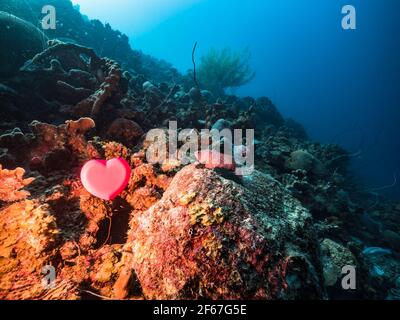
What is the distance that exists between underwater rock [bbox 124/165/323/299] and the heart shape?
392 millimetres

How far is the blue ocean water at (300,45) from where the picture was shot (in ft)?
281

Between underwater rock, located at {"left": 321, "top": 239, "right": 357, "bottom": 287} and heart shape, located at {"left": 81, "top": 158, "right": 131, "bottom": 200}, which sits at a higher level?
heart shape, located at {"left": 81, "top": 158, "right": 131, "bottom": 200}

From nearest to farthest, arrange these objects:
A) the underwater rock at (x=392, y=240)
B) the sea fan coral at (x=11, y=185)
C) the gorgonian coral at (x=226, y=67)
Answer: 1. the sea fan coral at (x=11, y=185)
2. the underwater rock at (x=392, y=240)
3. the gorgonian coral at (x=226, y=67)

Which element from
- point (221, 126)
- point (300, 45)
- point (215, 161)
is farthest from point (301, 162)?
point (300, 45)

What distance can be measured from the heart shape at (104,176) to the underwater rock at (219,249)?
39 centimetres

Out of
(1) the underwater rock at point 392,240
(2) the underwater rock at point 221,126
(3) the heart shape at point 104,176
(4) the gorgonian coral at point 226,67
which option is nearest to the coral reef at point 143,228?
(3) the heart shape at point 104,176

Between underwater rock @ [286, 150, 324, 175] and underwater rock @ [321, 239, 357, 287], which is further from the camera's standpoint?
underwater rock @ [286, 150, 324, 175]

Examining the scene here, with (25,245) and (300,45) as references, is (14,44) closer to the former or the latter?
(25,245)

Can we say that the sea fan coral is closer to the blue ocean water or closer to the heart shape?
the heart shape

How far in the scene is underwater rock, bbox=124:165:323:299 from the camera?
1.58 meters

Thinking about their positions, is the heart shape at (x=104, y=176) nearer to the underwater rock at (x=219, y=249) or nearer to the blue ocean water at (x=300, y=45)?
the underwater rock at (x=219, y=249)

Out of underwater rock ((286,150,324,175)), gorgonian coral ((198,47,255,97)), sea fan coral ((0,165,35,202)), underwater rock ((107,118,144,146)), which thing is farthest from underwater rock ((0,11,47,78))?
gorgonian coral ((198,47,255,97))

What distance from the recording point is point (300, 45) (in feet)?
363

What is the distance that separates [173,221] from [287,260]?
0.87 metres
